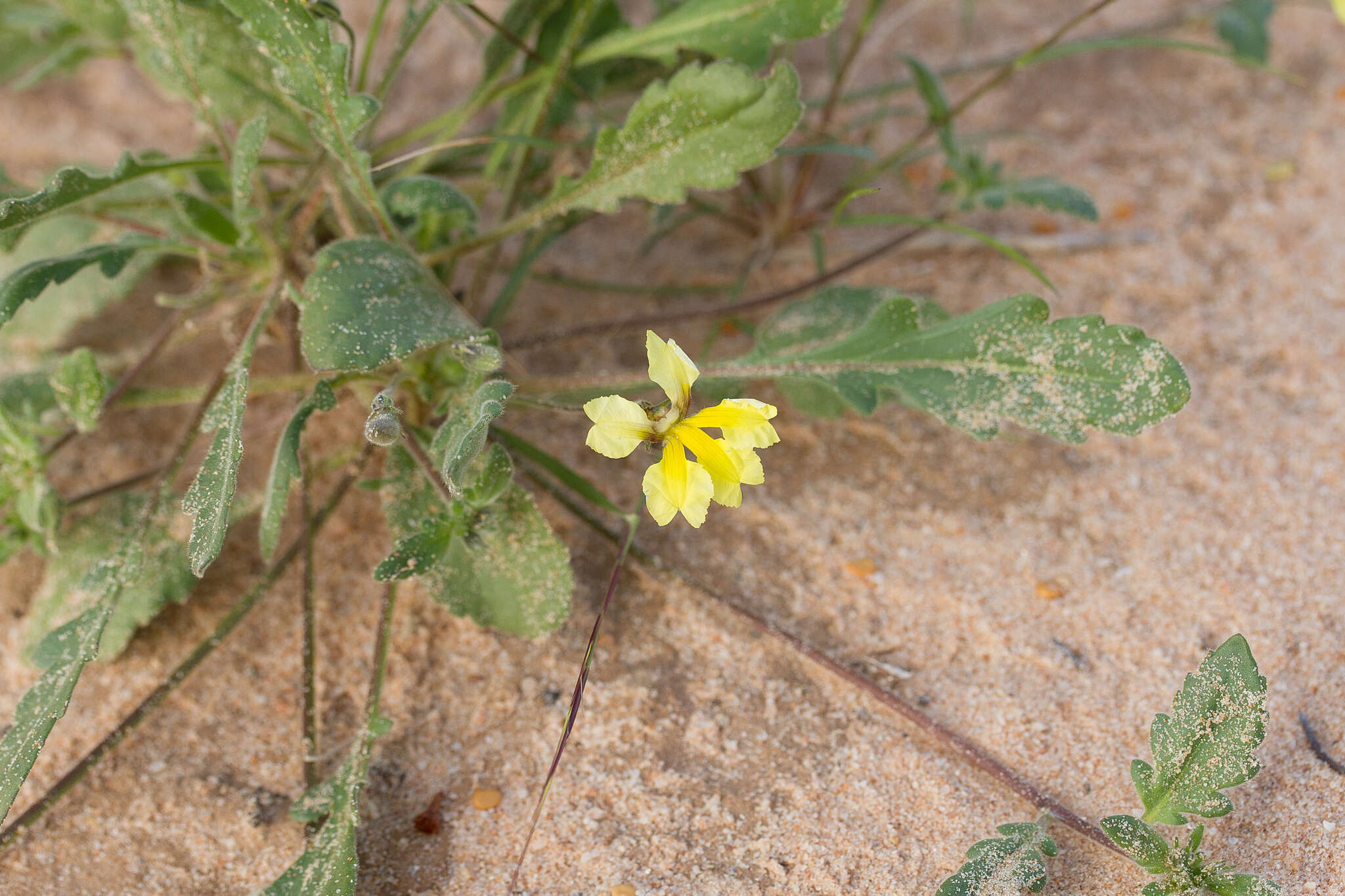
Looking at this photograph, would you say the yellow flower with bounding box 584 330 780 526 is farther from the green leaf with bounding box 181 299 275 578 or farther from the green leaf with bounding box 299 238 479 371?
the green leaf with bounding box 181 299 275 578

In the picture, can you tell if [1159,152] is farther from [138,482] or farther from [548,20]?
[138,482]

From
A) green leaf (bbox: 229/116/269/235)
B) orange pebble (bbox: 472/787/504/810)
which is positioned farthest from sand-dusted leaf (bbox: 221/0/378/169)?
orange pebble (bbox: 472/787/504/810)

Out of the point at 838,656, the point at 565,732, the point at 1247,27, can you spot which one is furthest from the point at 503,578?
the point at 1247,27

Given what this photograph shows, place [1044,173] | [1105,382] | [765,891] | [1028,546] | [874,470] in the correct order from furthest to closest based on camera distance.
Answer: [1044,173] → [874,470] → [1028,546] → [1105,382] → [765,891]

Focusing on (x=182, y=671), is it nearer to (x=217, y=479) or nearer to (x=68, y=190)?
(x=217, y=479)

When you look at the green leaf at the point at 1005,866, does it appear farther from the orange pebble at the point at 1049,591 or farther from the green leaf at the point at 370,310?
the green leaf at the point at 370,310

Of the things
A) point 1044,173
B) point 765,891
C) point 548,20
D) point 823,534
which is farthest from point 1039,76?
point 765,891
